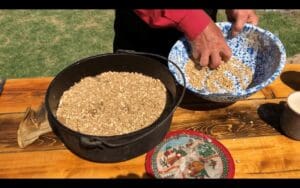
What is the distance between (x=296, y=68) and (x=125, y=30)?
0.75 m

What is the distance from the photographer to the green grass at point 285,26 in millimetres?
3188

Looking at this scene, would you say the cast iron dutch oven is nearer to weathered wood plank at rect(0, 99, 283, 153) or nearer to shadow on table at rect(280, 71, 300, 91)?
weathered wood plank at rect(0, 99, 283, 153)

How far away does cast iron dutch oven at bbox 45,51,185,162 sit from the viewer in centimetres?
120

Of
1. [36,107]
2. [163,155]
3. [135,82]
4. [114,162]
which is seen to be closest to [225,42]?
[135,82]

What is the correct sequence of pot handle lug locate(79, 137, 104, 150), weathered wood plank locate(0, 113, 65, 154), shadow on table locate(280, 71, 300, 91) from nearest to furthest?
pot handle lug locate(79, 137, 104, 150) → weathered wood plank locate(0, 113, 65, 154) → shadow on table locate(280, 71, 300, 91)

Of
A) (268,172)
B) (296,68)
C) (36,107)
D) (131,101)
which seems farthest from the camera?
(296,68)

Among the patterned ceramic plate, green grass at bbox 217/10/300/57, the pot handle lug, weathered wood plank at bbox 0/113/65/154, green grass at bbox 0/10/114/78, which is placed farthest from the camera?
green grass at bbox 217/10/300/57

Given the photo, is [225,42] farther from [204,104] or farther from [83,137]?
[83,137]

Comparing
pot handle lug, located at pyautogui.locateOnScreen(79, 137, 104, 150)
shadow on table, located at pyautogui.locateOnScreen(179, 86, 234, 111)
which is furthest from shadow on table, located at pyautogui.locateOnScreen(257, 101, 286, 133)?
pot handle lug, located at pyautogui.locateOnScreen(79, 137, 104, 150)

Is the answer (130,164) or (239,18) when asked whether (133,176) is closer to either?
(130,164)

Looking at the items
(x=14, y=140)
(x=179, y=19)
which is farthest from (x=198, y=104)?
(x=14, y=140)

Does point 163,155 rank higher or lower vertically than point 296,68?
lower

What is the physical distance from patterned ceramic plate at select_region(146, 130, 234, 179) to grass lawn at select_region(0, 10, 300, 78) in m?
1.77
